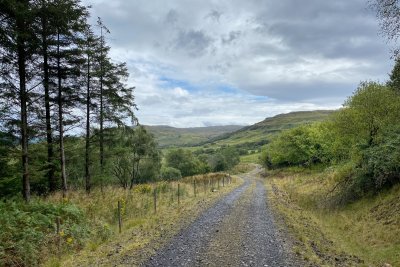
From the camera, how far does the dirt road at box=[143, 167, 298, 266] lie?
8930 millimetres

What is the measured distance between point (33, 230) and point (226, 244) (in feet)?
18.9

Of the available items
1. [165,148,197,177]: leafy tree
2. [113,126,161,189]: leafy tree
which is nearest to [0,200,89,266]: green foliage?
[113,126,161,189]: leafy tree

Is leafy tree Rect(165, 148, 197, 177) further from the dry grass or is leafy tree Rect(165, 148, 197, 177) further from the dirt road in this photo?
the dirt road

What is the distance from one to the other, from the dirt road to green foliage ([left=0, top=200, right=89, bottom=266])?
3.00 meters

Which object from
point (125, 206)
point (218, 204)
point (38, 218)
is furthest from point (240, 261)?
point (218, 204)

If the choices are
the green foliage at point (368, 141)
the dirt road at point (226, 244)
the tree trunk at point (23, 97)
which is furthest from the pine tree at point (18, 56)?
the green foliage at point (368, 141)

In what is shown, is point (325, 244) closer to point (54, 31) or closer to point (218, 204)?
point (218, 204)

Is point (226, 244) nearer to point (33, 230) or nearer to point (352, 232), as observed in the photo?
point (33, 230)

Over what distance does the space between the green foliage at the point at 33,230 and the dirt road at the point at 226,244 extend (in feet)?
9.84

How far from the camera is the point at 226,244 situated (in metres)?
10.6

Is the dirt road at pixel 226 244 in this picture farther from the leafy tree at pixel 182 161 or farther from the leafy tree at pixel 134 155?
the leafy tree at pixel 182 161

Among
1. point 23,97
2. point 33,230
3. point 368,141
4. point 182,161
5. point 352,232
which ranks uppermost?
point 23,97

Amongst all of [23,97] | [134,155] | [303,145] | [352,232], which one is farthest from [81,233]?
[303,145]

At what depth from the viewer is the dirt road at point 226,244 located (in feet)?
29.3
